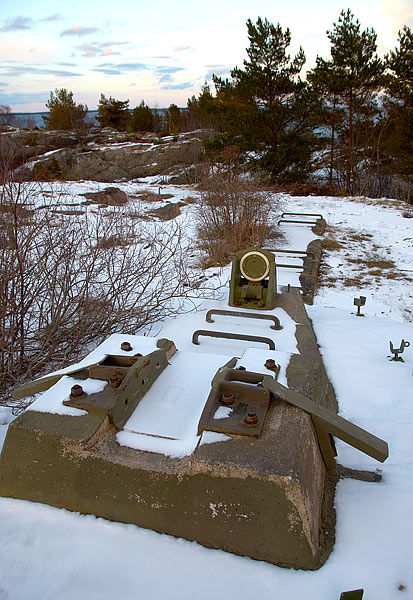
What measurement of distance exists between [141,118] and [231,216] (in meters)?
31.8

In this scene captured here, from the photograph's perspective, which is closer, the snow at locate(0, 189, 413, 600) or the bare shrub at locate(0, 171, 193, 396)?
the snow at locate(0, 189, 413, 600)

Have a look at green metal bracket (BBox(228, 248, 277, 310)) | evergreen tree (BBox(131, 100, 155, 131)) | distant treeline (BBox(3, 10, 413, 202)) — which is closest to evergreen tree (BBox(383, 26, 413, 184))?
distant treeline (BBox(3, 10, 413, 202))

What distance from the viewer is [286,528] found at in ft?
5.34

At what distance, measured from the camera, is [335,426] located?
1.89m

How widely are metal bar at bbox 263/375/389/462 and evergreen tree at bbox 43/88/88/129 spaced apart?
123 feet

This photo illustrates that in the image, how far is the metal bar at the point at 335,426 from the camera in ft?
6.08

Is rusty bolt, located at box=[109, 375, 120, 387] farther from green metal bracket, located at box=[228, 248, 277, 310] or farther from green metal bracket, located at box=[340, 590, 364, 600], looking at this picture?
green metal bracket, located at box=[228, 248, 277, 310]

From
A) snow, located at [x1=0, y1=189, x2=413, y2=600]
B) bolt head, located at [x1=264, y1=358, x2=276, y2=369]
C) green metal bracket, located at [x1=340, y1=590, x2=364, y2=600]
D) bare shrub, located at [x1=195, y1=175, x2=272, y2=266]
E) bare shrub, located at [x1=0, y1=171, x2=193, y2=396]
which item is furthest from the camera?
bare shrub, located at [x1=195, y1=175, x2=272, y2=266]

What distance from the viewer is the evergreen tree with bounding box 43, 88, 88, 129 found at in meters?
35.8

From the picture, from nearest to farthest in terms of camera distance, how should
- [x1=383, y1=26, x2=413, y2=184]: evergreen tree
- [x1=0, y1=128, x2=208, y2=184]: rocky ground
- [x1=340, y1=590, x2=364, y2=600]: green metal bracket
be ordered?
[x1=340, y1=590, x2=364, y2=600]: green metal bracket < [x1=383, y1=26, x2=413, y2=184]: evergreen tree < [x1=0, y1=128, x2=208, y2=184]: rocky ground

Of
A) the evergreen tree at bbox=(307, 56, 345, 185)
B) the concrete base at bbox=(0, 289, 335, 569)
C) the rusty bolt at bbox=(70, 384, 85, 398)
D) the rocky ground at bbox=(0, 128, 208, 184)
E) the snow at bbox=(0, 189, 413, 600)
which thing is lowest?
the snow at bbox=(0, 189, 413, 600)

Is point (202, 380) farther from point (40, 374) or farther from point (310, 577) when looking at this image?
point (40, 374)

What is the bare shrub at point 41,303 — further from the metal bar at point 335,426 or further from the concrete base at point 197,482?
the metal bar at point 335,426

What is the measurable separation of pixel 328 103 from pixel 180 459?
2166 cm
